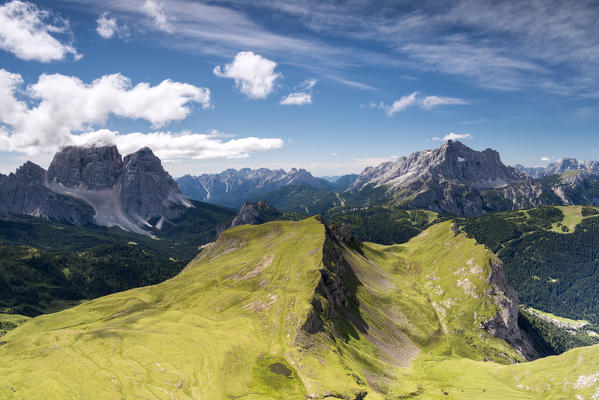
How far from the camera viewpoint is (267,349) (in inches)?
4035

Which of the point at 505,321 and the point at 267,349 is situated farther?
the point at 505,321

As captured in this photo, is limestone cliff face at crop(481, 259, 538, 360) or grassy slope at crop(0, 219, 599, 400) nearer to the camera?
grassy slope at crop(0, 219, 599, 400)

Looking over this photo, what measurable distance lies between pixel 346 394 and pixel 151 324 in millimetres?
83445

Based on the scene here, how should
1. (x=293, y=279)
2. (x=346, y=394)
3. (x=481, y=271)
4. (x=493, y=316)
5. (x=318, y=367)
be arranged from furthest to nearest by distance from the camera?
(x=481, y=271)
(x=493, y=316)
(x=293, y=279)
(x=318, y=367)
(x=346, y=394)

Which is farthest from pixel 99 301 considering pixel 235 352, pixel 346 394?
pixel 346 394

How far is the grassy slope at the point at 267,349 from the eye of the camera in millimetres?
85125

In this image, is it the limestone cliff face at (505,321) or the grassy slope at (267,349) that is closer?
the grassy slope at (267,349)

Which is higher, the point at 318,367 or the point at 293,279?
the point at 293,279

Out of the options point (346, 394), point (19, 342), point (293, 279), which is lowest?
point (19, 342)

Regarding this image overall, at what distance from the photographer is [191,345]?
102 metres

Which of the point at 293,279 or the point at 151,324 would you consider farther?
the point at 293,279

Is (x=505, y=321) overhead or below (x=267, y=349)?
below

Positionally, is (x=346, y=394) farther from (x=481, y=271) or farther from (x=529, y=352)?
(x=529, y=352)

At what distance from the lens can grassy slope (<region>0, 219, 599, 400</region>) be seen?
85125mm
